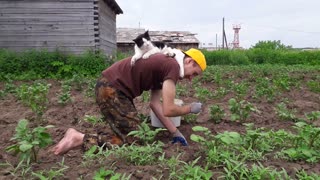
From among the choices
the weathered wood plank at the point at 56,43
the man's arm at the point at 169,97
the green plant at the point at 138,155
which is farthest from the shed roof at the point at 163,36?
the green plant at the point at 138,155

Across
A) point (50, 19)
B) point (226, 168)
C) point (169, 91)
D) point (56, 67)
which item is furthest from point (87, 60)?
point (226, 168)

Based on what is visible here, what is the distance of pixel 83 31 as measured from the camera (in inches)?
514

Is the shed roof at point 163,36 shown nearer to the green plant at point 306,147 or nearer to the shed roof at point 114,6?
the shed roof at point 114,6

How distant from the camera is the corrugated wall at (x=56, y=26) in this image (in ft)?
42.5

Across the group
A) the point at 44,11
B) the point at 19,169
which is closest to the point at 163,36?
the point at 44,11

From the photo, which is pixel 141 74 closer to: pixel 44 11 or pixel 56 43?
pixel 56 43

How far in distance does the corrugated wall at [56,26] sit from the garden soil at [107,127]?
4.70m

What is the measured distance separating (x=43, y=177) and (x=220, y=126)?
2.53m

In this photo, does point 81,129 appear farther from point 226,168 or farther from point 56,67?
point 56,67

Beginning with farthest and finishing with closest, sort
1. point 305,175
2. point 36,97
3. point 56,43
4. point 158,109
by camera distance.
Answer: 1. point 56,43
2. point 36,97
3. point 158,109
4. point 305,175

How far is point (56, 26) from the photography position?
515 inches

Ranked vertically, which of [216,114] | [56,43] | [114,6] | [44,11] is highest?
[114,6]

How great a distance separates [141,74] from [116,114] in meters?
0.47

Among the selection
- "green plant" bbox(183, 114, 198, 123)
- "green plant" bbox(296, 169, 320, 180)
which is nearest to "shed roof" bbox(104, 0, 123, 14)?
"green plant" bbox(183, 114, 198, 123)
